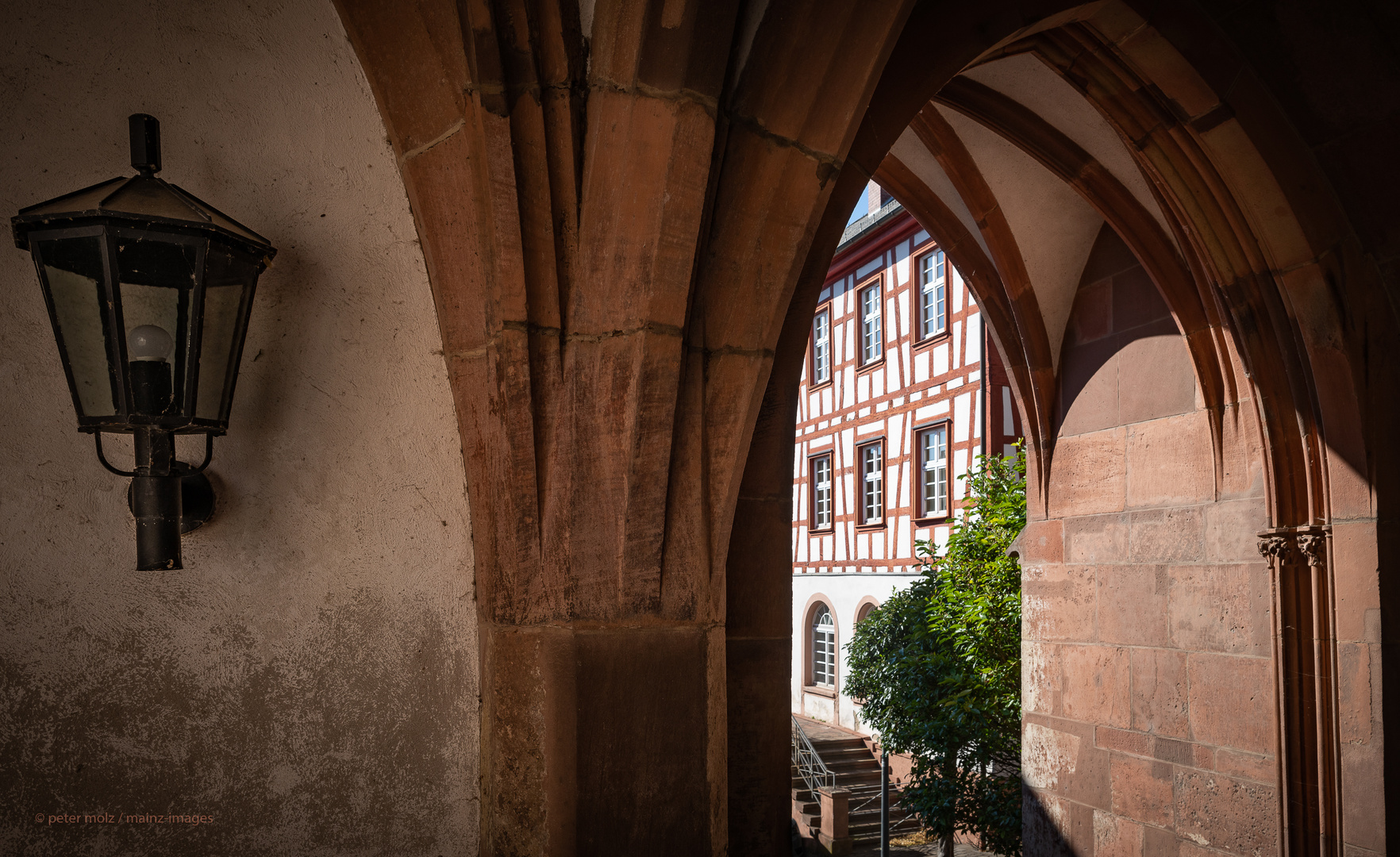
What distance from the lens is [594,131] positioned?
1477mm

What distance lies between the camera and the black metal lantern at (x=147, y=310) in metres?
1.21

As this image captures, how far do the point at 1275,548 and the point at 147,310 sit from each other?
12.3ft

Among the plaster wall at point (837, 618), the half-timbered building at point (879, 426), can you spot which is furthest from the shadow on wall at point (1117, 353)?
the plaster wall at point (837, 618)

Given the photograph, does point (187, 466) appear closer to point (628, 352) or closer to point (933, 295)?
point (628, 352)

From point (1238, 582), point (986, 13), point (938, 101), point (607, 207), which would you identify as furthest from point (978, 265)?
point (607, 207)

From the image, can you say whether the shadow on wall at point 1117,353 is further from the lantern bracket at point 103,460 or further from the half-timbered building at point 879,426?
the half-timbered building at point 879,426

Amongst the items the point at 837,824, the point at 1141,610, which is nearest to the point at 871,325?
the point at 837,824

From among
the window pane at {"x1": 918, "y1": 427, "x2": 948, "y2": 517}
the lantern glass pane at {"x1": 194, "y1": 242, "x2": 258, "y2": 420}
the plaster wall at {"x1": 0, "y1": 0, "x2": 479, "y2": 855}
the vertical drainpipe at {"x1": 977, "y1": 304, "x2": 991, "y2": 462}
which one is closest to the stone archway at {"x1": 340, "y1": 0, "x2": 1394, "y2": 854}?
the plaster wall at {"x1": 0, "y1": 0, "x2": 479, "y2": 855}

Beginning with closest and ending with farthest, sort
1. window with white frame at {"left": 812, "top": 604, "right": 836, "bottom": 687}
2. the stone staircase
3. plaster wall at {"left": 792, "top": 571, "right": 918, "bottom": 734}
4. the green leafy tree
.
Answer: the green leafy tree → the stone staircase → plaster wall at {"left": 792, "top": 571, "right": 918, "bottom": 734} → window with white frame at {"left": 812, "top": 604, "right": 836, "bottom": 687}

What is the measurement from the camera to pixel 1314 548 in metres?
3.44

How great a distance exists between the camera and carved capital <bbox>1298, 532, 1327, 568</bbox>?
3.42 meters

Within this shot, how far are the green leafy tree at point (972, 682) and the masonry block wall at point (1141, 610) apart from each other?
97cm

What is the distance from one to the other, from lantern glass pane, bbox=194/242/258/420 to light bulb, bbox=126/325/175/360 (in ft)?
0.16

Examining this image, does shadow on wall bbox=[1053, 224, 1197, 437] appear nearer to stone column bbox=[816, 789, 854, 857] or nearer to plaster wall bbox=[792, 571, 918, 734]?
stone column bbox=[816, 789, 854, 857]
